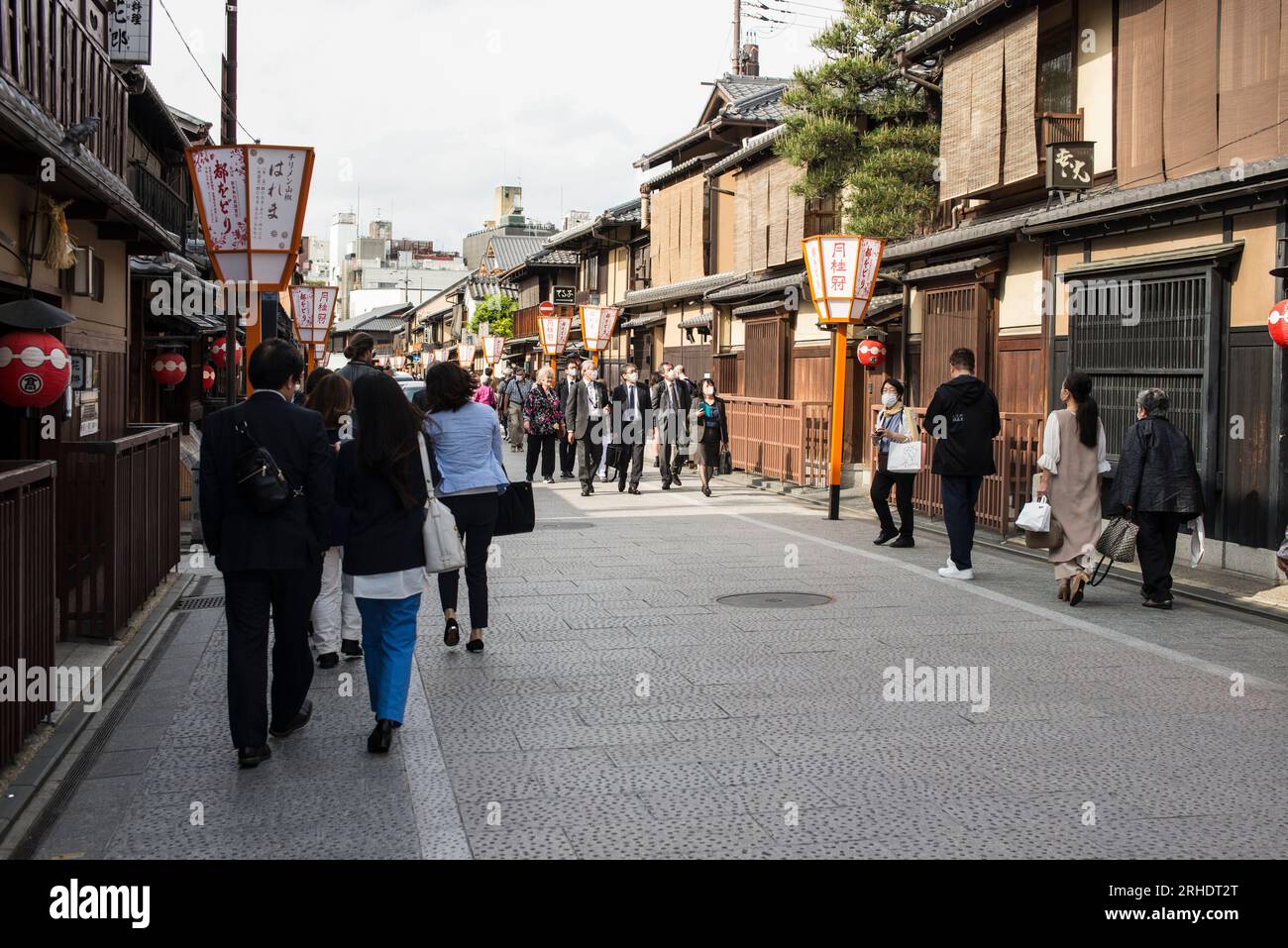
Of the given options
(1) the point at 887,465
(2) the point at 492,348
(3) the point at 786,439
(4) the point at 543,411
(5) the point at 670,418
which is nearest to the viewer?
(1) the point at 887,465

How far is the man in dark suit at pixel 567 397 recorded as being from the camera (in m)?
20.5

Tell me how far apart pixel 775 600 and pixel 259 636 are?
5306 millimetres

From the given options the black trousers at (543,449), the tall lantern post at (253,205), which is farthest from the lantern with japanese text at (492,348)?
the tall lantern post at (253,205)

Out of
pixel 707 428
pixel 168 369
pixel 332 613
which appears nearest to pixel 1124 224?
pixel 707 428

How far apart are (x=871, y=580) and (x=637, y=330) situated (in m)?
26.4

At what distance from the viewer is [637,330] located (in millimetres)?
37062

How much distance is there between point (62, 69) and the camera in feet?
38.8

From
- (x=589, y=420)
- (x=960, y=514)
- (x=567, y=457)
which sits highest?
(x=589, y=420)

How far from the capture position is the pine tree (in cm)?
1908

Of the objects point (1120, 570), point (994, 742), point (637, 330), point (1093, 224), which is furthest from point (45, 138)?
point (637, 330)

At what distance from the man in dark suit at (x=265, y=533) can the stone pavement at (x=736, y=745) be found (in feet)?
1.17

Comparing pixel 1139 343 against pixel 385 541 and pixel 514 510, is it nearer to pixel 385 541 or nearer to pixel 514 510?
pixel 514 510

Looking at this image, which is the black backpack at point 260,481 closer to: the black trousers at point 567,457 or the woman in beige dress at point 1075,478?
the woman in beige dress at point 1075,478

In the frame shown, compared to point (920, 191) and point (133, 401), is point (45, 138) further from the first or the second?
point (920, 191)
